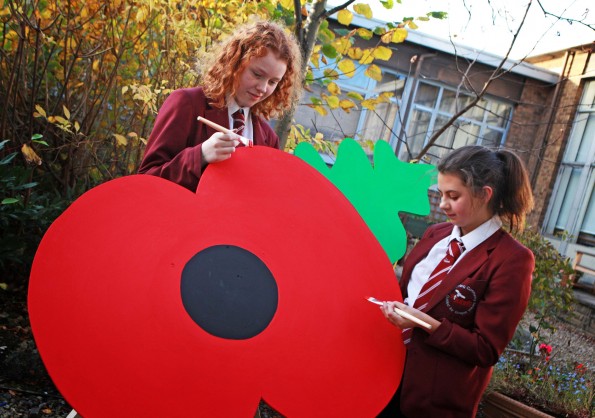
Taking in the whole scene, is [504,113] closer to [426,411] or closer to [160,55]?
[160,55]

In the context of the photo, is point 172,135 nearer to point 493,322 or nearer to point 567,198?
point 493,322

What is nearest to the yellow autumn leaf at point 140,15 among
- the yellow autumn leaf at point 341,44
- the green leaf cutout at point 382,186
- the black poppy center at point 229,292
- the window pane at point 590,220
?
the yellow autumn leaf at point 341,44

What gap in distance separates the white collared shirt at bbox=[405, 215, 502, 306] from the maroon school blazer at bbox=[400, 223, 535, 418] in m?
0.02

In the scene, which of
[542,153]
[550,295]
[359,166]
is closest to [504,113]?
[542,153]

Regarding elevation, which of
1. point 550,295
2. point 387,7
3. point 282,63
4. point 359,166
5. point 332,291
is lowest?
point 550,295

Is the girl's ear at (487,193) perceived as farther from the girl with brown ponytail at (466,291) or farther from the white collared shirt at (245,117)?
the white collared shirt at (245,117)

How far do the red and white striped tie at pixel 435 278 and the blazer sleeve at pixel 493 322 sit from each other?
111 millimetres

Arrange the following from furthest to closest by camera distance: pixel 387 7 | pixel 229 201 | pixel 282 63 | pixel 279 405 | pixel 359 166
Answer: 1. pixel 387 7
2. pixel 359 166
3. pixel 282 63
4. pixel 229 201
5. pixel 279 405

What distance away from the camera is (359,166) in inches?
Result: 83.0

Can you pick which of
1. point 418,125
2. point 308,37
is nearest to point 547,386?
point 308,37

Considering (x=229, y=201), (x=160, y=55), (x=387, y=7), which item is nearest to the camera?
(x=229, y=201)

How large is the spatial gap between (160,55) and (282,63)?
6.98 feet

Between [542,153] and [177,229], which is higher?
[542,153]

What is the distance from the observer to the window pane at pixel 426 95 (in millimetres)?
11102
